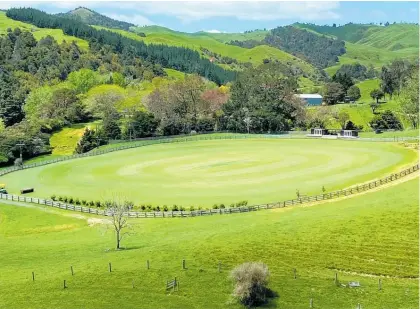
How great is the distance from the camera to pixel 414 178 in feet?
225

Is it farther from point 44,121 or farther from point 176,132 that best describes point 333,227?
point 44,121

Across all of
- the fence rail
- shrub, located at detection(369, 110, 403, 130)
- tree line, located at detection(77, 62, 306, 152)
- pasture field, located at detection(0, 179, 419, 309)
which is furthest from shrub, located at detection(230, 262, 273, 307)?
shrub, located at detection(369, 110, 403, 130)

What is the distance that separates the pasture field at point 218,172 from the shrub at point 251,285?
1260 inches

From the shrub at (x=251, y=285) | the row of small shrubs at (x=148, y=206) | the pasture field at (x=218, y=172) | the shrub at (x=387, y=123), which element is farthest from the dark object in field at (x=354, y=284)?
the shrub at (x=387, y=123)

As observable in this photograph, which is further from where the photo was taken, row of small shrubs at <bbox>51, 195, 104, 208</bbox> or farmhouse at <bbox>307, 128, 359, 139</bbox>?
farmhouse at <bbox>307, 128, 359, 139</bbox>

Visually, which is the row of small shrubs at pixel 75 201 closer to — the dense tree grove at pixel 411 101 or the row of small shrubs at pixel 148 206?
the row of small shrubs at pixel 148 206

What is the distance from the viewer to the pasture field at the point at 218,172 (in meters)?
72.3

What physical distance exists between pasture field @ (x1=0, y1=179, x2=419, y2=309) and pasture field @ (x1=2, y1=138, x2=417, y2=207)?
1619 cm

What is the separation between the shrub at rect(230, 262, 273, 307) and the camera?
32812 mm

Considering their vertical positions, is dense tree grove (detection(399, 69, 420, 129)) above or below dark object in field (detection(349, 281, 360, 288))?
above

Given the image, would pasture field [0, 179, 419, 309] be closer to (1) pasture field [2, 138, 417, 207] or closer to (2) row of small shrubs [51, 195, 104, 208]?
(2) row of small shrubs [51, 195, 104, 208]

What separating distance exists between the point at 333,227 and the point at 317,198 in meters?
19.2

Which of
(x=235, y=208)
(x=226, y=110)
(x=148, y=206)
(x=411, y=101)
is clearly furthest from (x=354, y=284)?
(x=226, y=110)

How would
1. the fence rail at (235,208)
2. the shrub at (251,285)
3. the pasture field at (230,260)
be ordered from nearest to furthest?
the shrub at (251,285), the pasture field at (230,260), the fence rail at (235,208)
